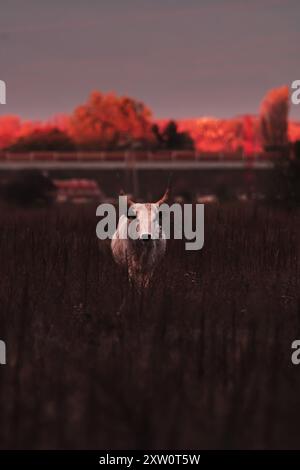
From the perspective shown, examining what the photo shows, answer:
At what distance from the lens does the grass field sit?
6027 millimetres

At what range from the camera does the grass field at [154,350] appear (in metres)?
6.03

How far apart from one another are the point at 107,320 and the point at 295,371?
2.49 metres

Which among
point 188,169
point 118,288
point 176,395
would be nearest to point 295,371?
point 176,395

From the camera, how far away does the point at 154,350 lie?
751cm

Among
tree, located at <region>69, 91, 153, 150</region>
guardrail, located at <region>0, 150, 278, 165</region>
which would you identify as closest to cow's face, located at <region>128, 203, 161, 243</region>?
guardrail, located at <region>0, 150, 278, 165</region>

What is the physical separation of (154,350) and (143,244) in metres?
5.13

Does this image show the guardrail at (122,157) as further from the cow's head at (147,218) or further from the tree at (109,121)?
the cow's head at (147,218)

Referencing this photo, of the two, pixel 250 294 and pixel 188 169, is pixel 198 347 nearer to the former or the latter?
pixel 250 294

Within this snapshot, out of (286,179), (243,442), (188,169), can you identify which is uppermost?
(188,169)

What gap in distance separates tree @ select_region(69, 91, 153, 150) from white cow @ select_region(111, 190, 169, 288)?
13227 cm

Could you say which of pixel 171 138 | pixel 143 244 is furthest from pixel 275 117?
pixel 143 244

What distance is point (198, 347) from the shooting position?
8.00 meters

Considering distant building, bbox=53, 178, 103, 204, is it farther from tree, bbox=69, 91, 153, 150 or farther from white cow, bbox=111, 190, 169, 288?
white cow, bbox=111, 190, 169, 288

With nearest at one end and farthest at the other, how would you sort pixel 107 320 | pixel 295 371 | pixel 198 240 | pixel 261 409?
pixel 261 409 < pixel 295 371 < pixel 107 320 < pixel 198 240
